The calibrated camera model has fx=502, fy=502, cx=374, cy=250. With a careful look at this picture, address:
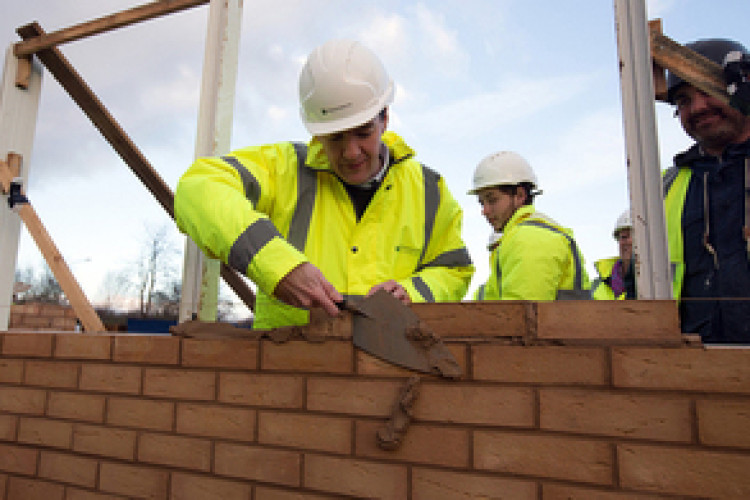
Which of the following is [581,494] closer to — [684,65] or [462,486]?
[462,486]

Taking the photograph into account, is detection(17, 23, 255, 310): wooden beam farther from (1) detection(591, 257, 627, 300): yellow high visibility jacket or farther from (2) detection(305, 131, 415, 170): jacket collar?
(1) detection(591, 257, 627, 300): yellow high visibility jacket

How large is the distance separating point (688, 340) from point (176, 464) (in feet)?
5.91

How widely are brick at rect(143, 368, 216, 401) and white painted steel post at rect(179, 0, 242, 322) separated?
15.3 inches

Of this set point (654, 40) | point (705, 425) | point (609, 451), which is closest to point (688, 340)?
point (705, 425)

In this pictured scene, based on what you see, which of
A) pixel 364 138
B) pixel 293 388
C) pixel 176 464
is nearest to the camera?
pixel 293 388

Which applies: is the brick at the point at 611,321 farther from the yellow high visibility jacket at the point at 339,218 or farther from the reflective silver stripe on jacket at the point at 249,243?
the reflective silver stripe on jacket at the point at 249,243

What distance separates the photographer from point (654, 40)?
161 cm

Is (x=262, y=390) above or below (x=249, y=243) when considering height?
below

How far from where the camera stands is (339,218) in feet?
7.14

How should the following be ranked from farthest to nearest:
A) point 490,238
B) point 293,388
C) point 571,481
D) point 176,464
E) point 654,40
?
point 490,238 → point 176,464 → point 293,388 → point 654,40 → point 571,481

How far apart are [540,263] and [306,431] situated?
4.69 feet

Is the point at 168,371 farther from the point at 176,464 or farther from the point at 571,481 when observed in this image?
the point at 571,481

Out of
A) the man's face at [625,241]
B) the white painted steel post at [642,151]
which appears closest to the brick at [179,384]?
the white painted steel post at [642,151]

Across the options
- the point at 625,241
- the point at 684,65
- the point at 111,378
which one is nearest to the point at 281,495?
the point at 111,378
